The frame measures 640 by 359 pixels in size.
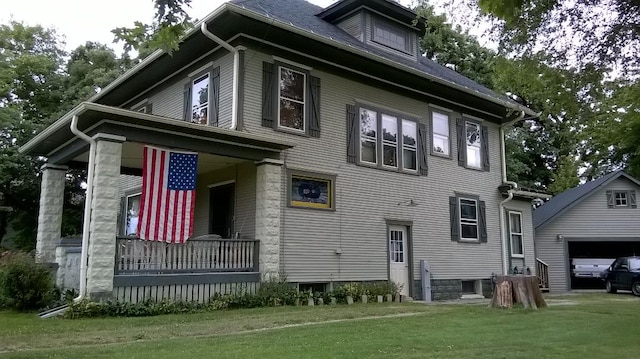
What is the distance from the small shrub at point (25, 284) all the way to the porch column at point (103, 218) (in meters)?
1.70

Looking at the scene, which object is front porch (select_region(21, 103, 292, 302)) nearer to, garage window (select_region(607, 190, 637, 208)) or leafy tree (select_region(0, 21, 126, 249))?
leafy tree (select_region(0, 21, 126, 249))

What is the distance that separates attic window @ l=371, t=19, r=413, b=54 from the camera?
16.4 metres

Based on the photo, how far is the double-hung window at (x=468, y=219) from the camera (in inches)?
663

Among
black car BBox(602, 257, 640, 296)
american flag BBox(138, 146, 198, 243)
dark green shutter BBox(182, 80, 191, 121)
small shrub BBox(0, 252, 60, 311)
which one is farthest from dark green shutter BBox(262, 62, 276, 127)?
black car BBox(602, 257, 640, 296)

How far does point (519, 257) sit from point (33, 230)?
21134 millimetres

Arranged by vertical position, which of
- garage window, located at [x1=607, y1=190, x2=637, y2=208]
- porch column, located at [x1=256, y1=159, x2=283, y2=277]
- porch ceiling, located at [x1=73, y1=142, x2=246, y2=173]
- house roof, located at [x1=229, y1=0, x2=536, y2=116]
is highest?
house roof, located at [x1=229, y1=0, x2=536, y2=116]

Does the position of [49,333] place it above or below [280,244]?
below

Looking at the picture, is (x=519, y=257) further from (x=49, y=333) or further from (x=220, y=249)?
(x=49, y=333)

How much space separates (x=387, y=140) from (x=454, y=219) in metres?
3.57

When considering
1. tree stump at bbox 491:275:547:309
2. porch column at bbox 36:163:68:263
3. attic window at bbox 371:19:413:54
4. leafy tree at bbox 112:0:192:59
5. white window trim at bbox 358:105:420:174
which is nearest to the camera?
leafy tree at bbox 112:0:192:59

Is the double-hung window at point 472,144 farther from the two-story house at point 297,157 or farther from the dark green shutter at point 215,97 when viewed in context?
the dark green shutter at point 215,97

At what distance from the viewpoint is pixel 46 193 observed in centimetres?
1322

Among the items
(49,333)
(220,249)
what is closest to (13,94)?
(220,249)

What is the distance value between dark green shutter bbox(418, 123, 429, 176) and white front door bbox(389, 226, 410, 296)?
193 cm
